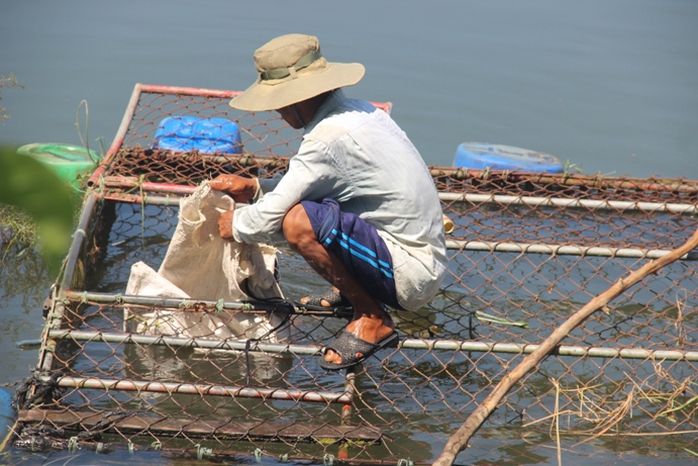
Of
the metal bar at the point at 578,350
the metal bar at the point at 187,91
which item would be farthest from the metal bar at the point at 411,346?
the metal bar at the point at 187,91

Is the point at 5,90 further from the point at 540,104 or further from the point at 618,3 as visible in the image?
the point at 618,3

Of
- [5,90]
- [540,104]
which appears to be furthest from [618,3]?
[5,90]

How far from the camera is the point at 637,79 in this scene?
296 inches

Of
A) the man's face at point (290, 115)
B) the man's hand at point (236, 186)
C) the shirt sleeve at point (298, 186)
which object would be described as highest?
the man's face at point (290, 115)

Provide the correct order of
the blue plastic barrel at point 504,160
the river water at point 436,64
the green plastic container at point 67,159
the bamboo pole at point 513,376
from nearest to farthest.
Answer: the bamboo pole at point 513,376 → the green plastic container at point 67,159 → the blue plastic barrel at point 504,160 → the river water at point 436,64

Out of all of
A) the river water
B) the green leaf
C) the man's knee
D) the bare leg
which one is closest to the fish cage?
the bare leg

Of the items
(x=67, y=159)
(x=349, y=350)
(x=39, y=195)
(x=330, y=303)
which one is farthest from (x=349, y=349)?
(x=67, y=159)

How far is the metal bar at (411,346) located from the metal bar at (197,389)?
0.16 meters

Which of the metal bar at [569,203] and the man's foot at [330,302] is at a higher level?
the metal bar at [569,203]

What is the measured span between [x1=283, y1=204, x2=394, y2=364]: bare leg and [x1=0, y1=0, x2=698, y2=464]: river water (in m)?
3.15

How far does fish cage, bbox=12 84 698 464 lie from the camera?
271 cm

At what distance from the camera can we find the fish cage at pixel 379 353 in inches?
106

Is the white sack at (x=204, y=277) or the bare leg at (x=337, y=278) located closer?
the bare leg at (x=337, y=278)

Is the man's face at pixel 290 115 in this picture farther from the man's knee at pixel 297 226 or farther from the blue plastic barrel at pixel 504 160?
the blue plastic barrel at pixel 504 160
